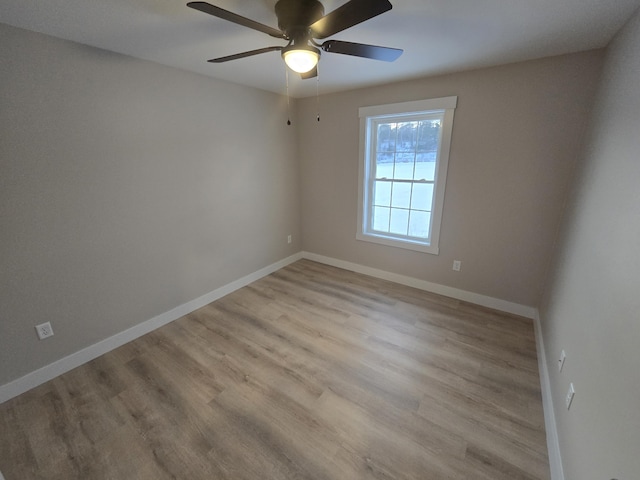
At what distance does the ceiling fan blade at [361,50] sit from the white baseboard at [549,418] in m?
2.26

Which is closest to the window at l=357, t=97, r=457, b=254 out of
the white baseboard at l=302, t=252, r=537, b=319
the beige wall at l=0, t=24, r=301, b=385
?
the white baseboard at l=302, t=252, r=537, b=319

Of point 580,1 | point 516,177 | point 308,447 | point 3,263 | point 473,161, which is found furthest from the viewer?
point 473,161

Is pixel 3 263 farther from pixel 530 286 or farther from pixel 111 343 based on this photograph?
pixel 530 286

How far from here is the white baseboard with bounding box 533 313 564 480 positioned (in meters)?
1.29

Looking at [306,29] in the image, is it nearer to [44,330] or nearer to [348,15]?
[348,15]

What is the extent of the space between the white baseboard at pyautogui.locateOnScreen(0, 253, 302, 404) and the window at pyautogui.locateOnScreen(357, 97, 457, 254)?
1917mm

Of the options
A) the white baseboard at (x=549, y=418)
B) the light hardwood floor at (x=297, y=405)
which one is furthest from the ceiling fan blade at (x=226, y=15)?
the white baseboard at (x=549, y=418)

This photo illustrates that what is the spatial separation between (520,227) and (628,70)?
4.40 feet

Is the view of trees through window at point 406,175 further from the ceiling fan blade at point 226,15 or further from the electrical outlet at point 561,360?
the ceiling fan blade at point 226,15

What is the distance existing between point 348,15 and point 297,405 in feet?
7.14

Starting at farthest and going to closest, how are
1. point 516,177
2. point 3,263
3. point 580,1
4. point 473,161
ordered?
point 473,161
point 516,177
point 3,263
point 580,1

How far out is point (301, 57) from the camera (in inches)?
53.9

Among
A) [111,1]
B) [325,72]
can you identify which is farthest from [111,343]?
[325,72]

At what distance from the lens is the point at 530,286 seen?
2.50 m
